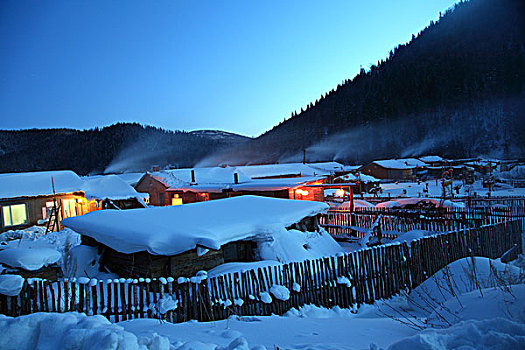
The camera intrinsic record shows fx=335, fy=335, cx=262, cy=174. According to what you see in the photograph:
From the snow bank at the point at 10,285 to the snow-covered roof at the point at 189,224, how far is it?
242 centimetres

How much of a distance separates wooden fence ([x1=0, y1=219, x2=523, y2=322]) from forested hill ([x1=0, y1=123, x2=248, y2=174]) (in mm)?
98379

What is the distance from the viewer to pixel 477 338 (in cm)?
321

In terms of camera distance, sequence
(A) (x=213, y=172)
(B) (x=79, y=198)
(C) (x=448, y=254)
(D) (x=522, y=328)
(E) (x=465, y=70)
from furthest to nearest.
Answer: (E) (x=465, y=70), (A) (x=213, y=172), (B) (x=79, y=198), (C) (x=448, y=254), (D) (x=522, y=328)

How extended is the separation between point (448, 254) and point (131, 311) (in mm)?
8498

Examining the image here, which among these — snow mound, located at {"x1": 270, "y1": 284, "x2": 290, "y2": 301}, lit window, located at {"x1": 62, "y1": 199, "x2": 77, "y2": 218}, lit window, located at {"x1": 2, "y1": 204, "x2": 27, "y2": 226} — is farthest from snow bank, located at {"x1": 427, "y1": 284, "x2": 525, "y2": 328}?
lit window, located at {"x1": 62, "y1": 199, "x2": 77, "y2": 218}

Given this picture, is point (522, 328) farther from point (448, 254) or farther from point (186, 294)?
point (448, 254)

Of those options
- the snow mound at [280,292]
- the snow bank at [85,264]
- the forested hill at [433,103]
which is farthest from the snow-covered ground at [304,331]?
the forested hill at [433,103]

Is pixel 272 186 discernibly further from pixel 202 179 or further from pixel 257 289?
pixel 257 289

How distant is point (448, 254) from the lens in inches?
380

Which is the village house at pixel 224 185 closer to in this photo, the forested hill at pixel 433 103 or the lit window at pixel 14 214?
the lit window at pixel 14 214

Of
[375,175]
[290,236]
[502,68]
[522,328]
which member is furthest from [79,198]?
[502,68]

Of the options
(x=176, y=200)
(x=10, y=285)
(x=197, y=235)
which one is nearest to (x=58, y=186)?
(x=176, y=200)

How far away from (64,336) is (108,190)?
78.3 feet

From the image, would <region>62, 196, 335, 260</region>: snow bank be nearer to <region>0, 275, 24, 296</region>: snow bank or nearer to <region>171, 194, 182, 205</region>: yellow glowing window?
<region>0, 275, 24, 296</region>: snow bank
